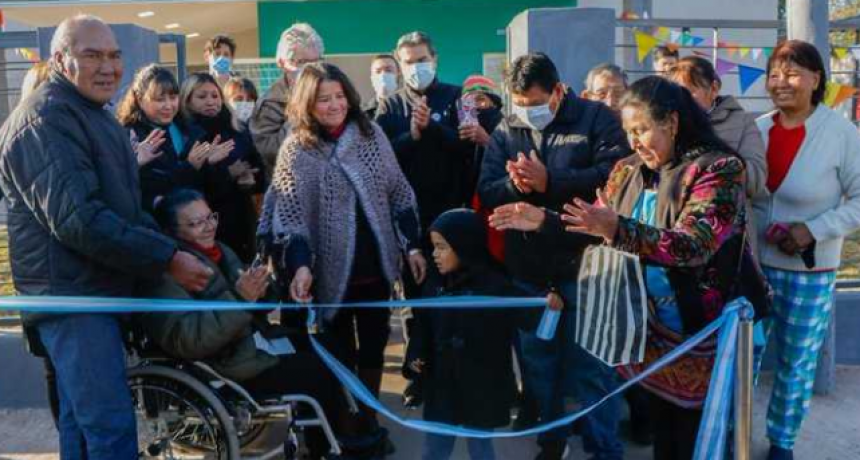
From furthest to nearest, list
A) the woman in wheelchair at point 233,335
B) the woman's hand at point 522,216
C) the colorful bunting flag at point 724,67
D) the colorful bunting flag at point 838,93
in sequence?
the colorful bunting flag at point 724,67, the colorful bunting flag at point 838,93, the woman in wheelchair at point 233,335, the woman's hand at point 522,216

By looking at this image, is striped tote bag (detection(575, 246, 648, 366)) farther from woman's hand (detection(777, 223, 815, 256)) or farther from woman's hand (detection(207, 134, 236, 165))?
woman's hand (detection(207, 134, 236, 165))

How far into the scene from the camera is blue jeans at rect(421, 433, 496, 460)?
151 inches

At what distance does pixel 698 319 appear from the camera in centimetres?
298

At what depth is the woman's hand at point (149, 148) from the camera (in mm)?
4277

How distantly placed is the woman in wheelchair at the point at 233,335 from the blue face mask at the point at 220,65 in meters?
2.74

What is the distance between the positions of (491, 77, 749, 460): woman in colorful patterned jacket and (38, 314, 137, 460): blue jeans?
1483mm

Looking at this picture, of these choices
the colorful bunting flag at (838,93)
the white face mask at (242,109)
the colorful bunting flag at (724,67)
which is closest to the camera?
the colorful bunting flag at (838,93)

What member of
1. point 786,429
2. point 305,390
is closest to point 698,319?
point 786,429

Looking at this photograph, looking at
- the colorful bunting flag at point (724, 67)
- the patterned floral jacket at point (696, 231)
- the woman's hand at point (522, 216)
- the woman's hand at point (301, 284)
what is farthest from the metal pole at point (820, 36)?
the woman's hand at point (301, 284)

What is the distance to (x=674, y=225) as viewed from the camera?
2900mm

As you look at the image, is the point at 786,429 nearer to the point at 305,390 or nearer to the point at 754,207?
the point at 754,207

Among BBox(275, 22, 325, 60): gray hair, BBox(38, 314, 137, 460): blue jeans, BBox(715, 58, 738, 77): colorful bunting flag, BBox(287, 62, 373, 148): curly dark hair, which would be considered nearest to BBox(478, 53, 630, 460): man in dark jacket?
BBox(287, 62, 373, 148): curly dark hair

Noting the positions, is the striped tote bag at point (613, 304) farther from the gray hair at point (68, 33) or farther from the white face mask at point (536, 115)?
the gray hair at point (68, 33)

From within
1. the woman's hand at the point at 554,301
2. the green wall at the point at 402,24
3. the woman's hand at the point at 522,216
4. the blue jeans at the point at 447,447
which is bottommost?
the blue jeans at the point at 447,447
